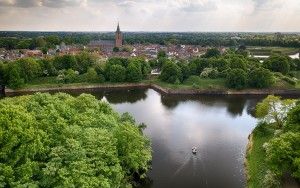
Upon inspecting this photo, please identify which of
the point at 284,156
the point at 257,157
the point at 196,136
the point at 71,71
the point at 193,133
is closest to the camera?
the point at 284,156

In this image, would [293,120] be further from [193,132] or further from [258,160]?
[193,132]

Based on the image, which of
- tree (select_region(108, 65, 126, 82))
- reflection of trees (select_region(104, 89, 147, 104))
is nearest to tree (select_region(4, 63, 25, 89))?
reflection of trees (select_region(104, 89, 147, 104))

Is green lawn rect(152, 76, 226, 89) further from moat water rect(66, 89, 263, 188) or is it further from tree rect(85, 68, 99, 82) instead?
tree rect(85, 68, 99, 82)

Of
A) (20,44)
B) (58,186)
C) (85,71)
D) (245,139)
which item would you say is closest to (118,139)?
(58,186)

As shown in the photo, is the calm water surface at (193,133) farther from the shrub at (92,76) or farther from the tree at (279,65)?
the tree at (279,65)

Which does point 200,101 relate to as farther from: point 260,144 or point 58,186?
point 58,186

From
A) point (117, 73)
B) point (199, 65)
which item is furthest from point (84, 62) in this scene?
point (199, 65)

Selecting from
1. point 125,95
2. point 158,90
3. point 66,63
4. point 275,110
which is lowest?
point 125,95
